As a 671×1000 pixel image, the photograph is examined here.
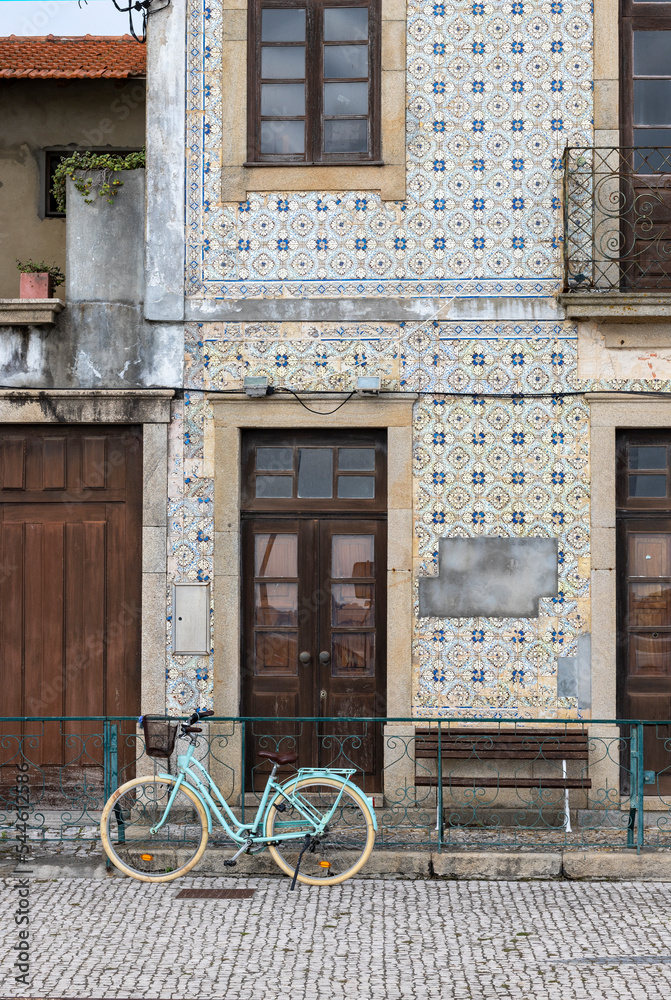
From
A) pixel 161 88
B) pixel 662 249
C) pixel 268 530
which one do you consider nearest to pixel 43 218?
pixel 161 88

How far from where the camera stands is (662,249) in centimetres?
872

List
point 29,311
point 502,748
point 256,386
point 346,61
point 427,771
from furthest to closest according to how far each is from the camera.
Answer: point 346,61 < point 29,311 < point 256,386 < point 427,771 < point 502,748

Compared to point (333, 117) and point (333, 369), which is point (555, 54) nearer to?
point (333, 117)

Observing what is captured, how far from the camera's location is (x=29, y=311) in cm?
864

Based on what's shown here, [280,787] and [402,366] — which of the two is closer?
[280,787]

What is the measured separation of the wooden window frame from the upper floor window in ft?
6.42

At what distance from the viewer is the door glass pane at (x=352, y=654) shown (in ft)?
28.6

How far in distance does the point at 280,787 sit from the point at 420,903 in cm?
109

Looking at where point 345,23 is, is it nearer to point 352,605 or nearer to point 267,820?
point 352,605

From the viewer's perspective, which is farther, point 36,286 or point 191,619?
point 36,286

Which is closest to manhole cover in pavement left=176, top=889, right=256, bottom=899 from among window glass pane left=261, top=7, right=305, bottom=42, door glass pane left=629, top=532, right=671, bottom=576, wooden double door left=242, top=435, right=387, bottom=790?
wooden double door left=242, top=435, right=387, bottom=790

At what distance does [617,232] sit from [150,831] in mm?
5600

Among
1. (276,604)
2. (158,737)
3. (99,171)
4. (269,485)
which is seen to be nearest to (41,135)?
(99,171)

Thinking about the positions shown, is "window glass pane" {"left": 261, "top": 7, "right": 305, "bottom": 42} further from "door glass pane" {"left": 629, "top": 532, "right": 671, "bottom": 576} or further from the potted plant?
"door glass pane" {"left": 629, "top": 532, "right": 671, "bottom": 576}
